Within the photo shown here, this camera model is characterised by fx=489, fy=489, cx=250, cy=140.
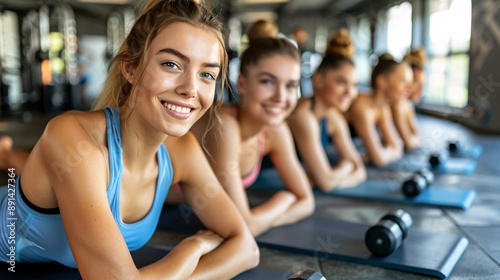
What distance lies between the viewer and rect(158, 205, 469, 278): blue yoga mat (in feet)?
5.67

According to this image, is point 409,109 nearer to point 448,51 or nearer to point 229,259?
point 448,51

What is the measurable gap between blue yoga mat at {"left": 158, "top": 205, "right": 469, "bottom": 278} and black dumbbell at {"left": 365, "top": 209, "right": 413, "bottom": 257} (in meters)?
0.03

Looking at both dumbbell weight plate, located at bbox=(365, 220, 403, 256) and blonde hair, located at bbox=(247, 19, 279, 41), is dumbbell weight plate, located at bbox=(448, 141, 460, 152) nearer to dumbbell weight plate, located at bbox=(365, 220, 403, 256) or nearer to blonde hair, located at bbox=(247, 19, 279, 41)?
blonde hair, located at bbox=(247, 19, 279, 41)

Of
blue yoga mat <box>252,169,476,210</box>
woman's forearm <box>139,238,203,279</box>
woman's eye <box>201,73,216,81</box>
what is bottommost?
blue yoga mat <box>252,169,476,210</box>

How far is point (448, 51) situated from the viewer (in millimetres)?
6691

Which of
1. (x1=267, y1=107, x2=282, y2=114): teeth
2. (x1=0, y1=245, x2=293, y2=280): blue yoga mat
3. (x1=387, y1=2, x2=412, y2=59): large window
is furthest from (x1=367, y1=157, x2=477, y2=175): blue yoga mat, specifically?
(x1=387, y1=2, x2=412, y2=59): large window

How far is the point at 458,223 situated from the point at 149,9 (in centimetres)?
176

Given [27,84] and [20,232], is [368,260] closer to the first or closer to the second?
[20,232]

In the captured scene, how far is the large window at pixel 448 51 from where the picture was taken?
595cm

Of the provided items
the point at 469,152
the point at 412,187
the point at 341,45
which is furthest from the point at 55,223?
the point at 469,152

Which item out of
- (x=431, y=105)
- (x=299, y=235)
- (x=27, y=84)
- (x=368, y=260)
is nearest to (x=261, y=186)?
(x=299, y=235)

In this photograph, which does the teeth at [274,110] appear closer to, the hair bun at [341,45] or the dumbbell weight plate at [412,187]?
the dumbbell weight plate at [412,187]

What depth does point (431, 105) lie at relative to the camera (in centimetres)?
791

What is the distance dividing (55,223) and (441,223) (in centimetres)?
174
